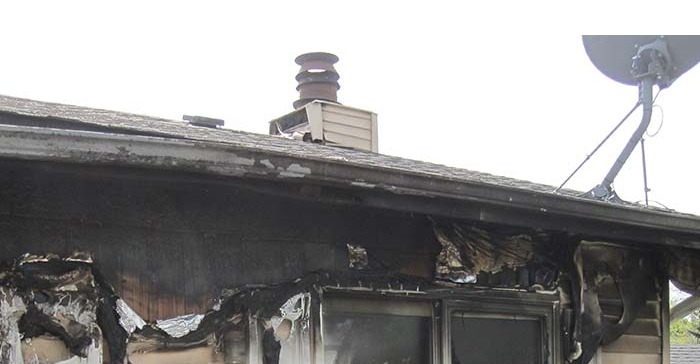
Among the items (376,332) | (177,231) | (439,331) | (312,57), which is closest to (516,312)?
(439,331)

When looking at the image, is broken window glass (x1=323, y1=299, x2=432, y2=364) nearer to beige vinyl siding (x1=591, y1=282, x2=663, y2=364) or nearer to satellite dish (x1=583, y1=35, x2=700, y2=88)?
beige vinyl siding (x1=591, y1=282, x2=663, y2=364)

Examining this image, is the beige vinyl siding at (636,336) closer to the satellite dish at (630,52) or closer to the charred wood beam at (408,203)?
the charred wood beam at (408,203)

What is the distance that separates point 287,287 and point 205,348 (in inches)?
18.6

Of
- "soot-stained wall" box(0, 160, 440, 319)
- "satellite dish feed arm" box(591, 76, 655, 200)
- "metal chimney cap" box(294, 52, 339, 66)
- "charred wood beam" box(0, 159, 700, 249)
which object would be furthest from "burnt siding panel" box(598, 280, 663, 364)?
"metal chimney cap" box(294, 52, 339, 66)

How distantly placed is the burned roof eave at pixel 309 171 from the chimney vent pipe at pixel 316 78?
4.13 m

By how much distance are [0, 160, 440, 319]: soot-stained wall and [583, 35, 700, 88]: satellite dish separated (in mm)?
2753

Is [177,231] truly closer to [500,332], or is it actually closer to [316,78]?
[500,332]

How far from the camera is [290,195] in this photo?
386cm

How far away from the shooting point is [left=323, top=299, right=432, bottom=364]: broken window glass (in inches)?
165

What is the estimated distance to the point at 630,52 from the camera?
629cm

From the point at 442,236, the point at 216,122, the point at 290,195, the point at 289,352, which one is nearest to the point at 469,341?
the point at 442,236

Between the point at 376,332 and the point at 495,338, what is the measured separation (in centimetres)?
84

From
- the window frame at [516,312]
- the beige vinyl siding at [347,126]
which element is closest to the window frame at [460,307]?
the window frame at [516,312]

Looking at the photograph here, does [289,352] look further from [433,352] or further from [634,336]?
[634,336]
